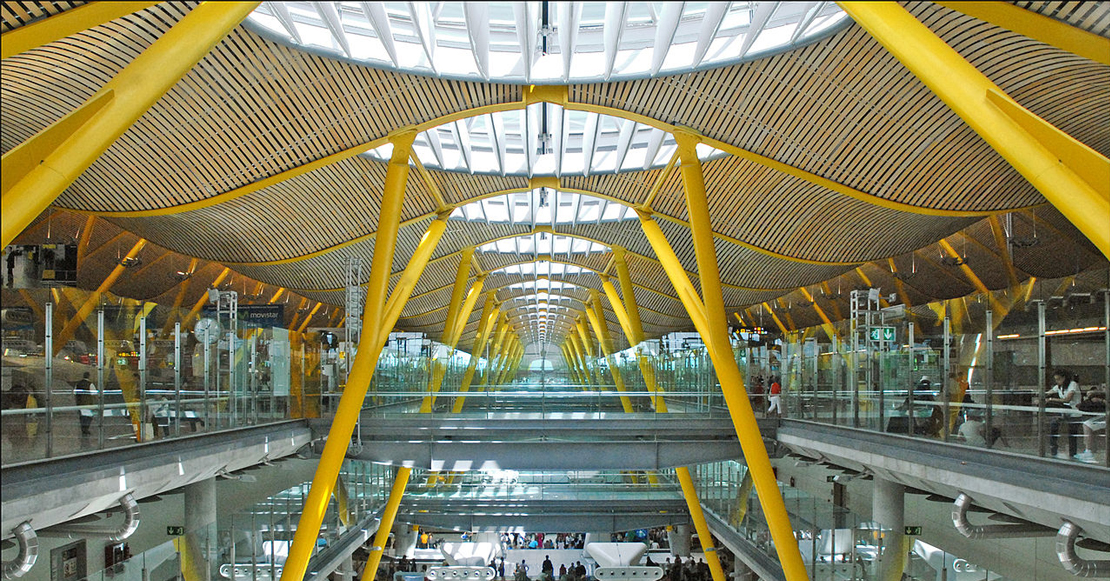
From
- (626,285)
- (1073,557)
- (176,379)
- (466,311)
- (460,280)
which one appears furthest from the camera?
(466,311)

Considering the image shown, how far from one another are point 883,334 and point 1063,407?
18.6ft

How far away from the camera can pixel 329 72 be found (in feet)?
59.6

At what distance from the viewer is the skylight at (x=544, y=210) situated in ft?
112

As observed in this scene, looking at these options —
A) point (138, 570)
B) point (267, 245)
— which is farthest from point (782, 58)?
point (267, 245)

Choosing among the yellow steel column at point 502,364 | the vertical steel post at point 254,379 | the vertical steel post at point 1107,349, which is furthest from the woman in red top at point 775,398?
the vertical steel post at point 1107,349

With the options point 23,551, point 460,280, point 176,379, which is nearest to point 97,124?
point 23,551

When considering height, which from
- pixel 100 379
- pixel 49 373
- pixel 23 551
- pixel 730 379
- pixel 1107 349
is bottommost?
pixel 23 551

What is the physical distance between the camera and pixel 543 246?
43312mm

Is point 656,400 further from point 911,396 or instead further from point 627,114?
point 911,396

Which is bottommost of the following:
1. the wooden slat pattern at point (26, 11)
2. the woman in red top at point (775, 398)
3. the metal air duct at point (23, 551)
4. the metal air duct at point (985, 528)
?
the metal air duct at point (985, 528)

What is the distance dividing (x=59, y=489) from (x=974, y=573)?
43.9ft

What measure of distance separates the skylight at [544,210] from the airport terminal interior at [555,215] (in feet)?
1.39

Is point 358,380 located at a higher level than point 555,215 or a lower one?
lower

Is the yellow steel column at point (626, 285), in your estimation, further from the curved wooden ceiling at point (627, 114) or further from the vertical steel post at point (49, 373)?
the vertical steel post at point (49, 373)
